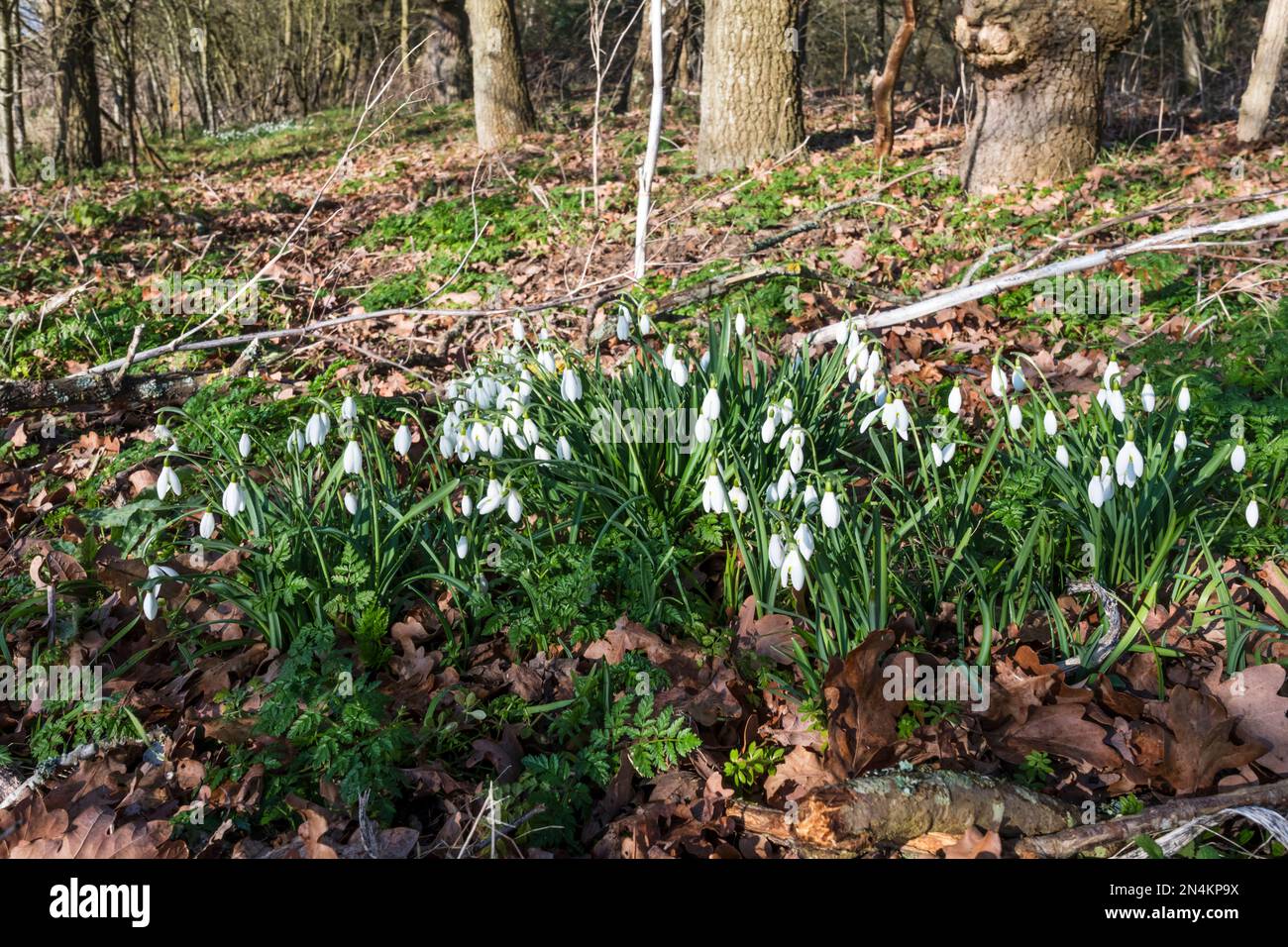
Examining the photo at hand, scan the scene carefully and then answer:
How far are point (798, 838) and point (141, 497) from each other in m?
2.72

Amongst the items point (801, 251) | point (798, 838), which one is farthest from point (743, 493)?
point (801, 251)

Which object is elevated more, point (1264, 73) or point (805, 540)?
point (1264, 73)

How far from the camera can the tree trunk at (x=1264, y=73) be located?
7.02 m

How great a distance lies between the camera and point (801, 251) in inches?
248

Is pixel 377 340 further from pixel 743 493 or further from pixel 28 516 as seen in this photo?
pixel 743 493

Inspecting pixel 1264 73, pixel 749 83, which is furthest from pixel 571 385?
pixel 1264 73

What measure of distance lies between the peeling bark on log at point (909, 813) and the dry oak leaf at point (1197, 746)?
0.28 metres

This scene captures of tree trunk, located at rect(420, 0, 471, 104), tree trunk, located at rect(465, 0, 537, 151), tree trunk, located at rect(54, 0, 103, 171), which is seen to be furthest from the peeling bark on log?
tree trunk, located at rect(420, 0, 471, 104)

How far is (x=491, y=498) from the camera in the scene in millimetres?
2760

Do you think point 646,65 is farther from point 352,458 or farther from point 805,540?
point 805,540

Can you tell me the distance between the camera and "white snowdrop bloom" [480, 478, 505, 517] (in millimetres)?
2750

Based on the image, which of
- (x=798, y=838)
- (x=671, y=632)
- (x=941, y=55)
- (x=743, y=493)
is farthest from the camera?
(x=941, y=55)

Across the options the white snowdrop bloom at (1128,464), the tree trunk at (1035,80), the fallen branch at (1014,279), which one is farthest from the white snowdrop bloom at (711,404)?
the tree trunk at (1035,80)

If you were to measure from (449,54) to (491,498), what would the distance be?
59.9 feet
